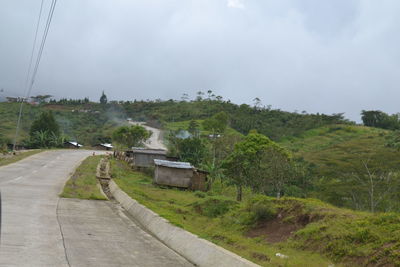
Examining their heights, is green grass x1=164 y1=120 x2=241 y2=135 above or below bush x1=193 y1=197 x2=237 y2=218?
above

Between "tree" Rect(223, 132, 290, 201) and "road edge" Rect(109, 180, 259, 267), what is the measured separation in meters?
13.2

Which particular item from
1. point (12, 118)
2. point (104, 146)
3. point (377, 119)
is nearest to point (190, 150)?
point (104, 146)

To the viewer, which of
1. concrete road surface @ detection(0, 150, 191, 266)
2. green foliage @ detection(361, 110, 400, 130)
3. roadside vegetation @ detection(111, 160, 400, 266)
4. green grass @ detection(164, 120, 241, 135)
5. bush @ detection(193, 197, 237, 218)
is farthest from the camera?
green foliage @ detection(361, 110, 400, 130)

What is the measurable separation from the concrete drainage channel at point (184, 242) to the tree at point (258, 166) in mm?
12537

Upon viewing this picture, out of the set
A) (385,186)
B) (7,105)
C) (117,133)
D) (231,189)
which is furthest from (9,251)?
(7,105)

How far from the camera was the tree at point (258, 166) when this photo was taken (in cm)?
2808

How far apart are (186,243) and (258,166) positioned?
780 inches

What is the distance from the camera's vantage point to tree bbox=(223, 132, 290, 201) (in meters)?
28.1

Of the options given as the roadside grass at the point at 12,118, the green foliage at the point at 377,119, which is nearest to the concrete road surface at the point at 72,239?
the roadside grass at the point at 12,118

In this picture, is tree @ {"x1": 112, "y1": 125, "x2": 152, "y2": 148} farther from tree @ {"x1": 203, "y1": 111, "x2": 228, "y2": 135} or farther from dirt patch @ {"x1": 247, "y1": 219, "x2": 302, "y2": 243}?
dirt patch @ {"x1": 247, "y1": 219, "x2": 302, "y2": 243}

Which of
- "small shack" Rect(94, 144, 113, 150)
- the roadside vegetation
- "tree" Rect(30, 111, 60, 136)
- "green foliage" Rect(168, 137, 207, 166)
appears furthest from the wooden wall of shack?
"small shack" Rect(94, 144, 113, 150)

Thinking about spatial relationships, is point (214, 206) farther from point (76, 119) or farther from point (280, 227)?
point (76, 119)

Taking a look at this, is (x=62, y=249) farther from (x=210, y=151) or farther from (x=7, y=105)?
(x=7, y=105)

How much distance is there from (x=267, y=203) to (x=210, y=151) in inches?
1458
